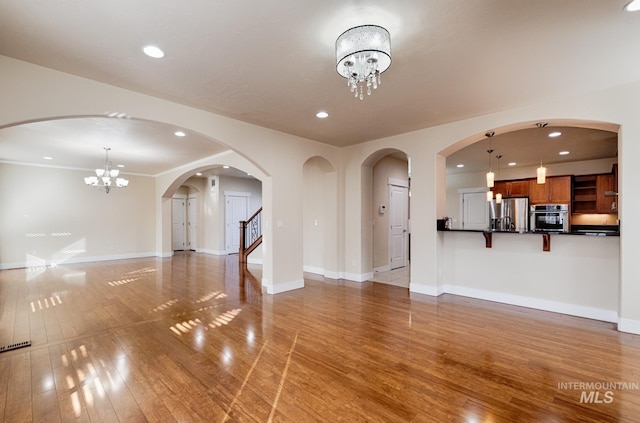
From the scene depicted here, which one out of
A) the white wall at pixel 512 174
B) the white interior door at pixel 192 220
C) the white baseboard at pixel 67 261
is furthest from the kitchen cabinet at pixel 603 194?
the white baseboard at pixel 67 261

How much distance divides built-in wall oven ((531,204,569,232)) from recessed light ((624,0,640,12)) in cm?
617

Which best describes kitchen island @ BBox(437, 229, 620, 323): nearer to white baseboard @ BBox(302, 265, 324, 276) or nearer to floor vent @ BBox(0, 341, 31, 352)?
white baseboard @ BBox(302, 265, 324, 276)

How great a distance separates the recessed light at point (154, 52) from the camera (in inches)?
96.7

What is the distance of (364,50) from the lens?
2.03m

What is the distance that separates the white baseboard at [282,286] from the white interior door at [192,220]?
6799mm

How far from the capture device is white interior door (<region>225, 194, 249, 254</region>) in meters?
9.97

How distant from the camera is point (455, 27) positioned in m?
2.19

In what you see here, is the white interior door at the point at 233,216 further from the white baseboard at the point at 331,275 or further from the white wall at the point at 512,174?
the white wall at the point at 512,174

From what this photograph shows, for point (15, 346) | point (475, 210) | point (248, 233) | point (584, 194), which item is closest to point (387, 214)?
point (475, 210)

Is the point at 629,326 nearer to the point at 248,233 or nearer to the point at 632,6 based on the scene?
the point at 632,6

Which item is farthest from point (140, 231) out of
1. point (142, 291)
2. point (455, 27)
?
point (455, 27)

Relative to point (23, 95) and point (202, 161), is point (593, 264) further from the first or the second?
point (202, 161)

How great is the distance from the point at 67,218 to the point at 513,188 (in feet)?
41.1

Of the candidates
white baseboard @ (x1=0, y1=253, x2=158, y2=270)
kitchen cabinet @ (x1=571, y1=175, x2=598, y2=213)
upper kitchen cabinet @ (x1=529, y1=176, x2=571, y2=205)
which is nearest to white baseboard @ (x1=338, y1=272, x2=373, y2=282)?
upper kitchen cabinet @ (x1=529, y1=176, x2=571, y2=205)
